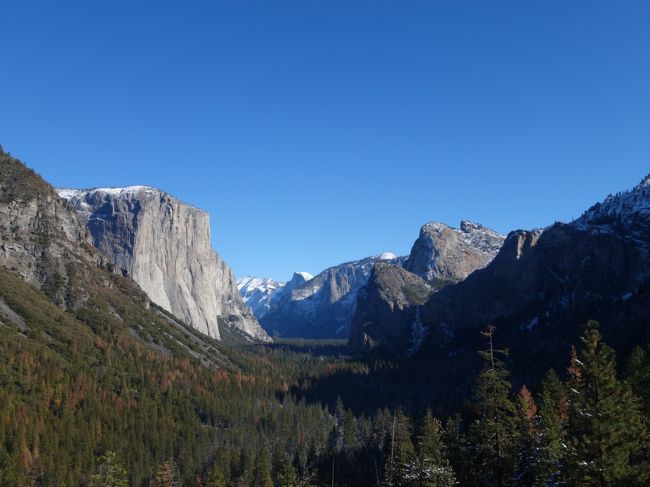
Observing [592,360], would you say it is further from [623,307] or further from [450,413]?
[623,307]

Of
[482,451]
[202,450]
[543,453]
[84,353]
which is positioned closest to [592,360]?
[482,451]

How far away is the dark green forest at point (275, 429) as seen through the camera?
38250 millimetres

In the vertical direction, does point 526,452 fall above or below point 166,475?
above

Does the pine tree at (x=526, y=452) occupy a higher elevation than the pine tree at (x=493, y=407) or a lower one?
lower

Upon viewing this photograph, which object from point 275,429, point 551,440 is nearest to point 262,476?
point 551,440

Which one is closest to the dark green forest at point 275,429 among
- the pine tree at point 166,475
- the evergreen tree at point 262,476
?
the evergreen tree at point 262,476

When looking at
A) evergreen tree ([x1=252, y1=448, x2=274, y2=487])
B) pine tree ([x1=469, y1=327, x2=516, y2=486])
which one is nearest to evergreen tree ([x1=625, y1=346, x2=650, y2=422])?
pine tree ([x1=469, y1=327, x2=516, y2=486])

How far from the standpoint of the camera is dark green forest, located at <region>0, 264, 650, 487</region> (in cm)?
3825

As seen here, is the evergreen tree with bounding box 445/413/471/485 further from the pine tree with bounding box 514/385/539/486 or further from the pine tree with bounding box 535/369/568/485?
the pine tree with bounding box 535/369/568/485

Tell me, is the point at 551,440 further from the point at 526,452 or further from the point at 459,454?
the point at 459,454

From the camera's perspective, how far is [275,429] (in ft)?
552

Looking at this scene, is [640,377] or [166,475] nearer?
[640,377]

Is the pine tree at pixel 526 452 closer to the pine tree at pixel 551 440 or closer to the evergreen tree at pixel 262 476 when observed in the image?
the pine tree at pixel 551 440

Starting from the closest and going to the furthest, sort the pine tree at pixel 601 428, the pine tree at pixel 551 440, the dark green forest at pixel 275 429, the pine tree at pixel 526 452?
the pine tree at pixel 601 428
the dark green forest at pixel 275 429
the pine tree at pixel 551 440
the pine tree at pixel 526 452
